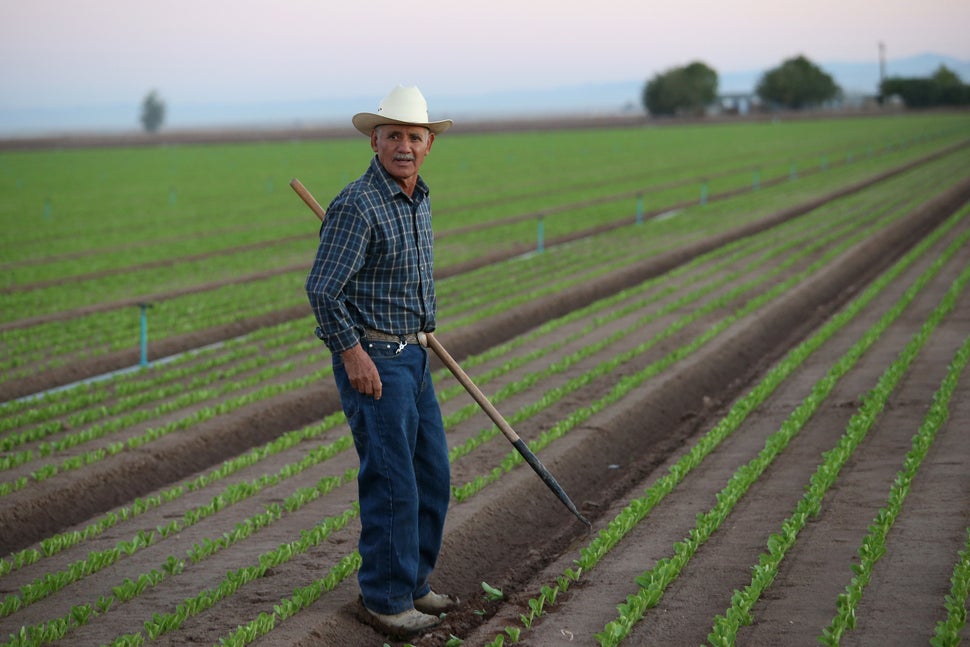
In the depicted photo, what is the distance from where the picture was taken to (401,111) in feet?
17.6

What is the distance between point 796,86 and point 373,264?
5228 inches

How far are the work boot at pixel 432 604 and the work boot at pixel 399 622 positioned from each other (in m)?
0.17

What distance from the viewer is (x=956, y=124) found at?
7312 cm

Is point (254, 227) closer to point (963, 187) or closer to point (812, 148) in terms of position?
point (963, 187)

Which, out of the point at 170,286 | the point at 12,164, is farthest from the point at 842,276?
the point at 12,164

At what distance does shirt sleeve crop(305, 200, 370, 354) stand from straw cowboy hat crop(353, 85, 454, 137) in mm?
414

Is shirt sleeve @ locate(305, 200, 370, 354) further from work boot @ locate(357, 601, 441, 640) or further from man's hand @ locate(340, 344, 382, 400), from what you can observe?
work boot @ locate(357, 601, 441, 640)

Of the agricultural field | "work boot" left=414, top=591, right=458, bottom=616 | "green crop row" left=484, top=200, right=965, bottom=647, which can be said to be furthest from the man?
"green crop row" left=484, top=200, right=965, bottom=647

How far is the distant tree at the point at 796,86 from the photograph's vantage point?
131500 mm

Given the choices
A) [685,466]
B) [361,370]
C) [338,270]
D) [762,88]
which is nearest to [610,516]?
[685,466]

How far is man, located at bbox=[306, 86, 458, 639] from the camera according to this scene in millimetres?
5301

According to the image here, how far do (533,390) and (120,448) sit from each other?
3.71 m

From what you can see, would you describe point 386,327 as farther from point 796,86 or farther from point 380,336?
point 796,86

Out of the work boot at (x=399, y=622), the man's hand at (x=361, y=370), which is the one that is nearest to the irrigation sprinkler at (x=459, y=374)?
the man's hand at (x=361, y=370)
